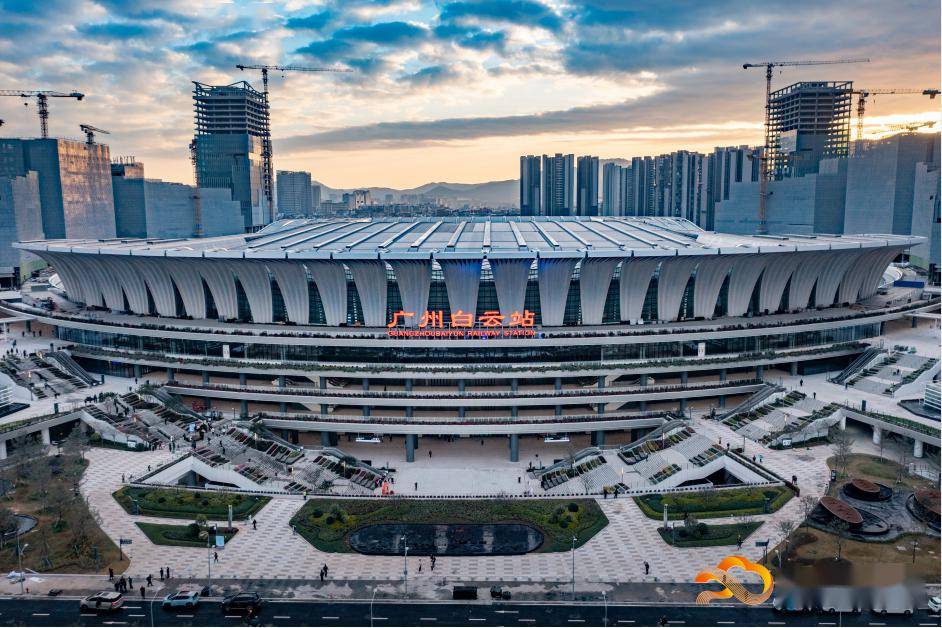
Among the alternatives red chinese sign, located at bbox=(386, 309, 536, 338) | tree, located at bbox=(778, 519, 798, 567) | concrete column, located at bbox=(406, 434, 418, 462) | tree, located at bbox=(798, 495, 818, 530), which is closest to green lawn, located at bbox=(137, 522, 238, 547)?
concrete column, located at bbox=(406, 434, 418, 462)

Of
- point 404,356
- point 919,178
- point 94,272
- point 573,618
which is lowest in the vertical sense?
point 573,618

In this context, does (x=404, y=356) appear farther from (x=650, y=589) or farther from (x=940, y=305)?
(x=940, y=305)

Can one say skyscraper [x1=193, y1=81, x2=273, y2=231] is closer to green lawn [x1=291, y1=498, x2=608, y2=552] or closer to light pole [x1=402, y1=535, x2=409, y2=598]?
green lawn [x1=291, y1=498, x2=608, y2=552]

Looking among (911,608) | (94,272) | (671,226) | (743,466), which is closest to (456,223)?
(671,226)

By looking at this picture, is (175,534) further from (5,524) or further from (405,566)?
(405,566)

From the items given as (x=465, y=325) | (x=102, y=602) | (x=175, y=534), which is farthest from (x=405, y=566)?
(x=465, y=325)

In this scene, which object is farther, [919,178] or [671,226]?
[919,178]

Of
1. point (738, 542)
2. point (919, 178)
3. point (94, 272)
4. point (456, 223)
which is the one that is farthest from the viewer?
point (919, 178)

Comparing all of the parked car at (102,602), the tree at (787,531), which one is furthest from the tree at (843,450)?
the parked car at (102,602)
